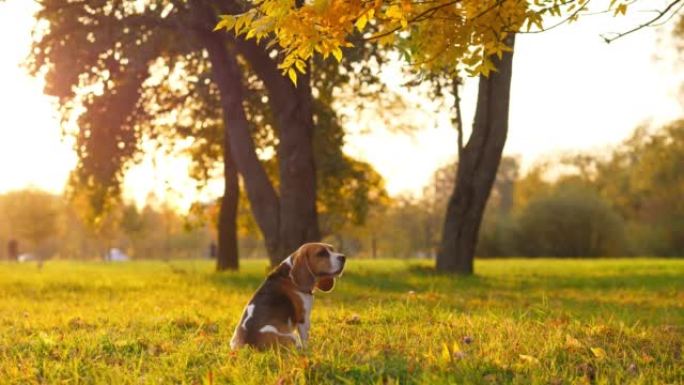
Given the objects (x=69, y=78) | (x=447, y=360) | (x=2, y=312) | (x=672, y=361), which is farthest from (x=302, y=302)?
(x=69, y=78)

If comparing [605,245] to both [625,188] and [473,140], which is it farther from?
[473,140]

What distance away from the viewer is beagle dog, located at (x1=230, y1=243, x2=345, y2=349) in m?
6.62

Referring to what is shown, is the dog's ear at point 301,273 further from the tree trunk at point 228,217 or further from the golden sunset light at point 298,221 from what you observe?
the tree trunk at point 228,217

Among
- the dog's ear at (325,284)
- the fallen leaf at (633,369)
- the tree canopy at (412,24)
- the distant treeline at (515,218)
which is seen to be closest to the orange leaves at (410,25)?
the tree canopy at (412,24)

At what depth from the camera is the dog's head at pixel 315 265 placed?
695 centimetres

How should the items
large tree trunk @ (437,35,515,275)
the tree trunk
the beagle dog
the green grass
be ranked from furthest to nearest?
the tree trunk → large tree trunk @ (437,35,515,275) → the beagle dog → the green grass

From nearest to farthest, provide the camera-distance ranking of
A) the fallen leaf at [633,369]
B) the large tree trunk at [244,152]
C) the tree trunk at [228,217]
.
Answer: the fallen leaf at [633,369] → the large tree trunk at [244,152] → the tree trunk at [228,217]

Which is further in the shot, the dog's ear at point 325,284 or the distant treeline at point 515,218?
the distant treeline at point 515,218

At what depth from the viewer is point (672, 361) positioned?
6.45 meters

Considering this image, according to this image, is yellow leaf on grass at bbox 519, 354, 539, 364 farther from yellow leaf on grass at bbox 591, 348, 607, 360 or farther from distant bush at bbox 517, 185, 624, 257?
distant bush at bbox 517, 185, 624, 257

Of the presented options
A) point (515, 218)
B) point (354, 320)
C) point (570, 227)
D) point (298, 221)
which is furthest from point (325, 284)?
point (515, 218)

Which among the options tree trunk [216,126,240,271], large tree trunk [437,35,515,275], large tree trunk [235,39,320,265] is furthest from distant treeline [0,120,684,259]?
large tree trunk [235,39,320,265]

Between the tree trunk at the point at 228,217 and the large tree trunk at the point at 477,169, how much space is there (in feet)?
26.6

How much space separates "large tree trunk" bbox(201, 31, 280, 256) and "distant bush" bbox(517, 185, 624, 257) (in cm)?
3984
